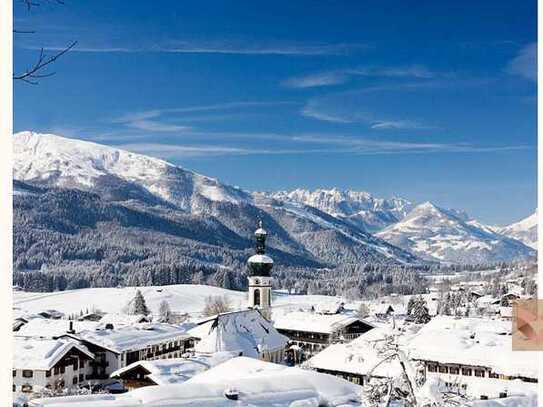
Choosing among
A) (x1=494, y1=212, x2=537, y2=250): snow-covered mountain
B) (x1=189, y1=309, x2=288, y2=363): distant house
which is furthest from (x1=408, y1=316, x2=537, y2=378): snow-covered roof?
(x1=494, y1=212, x2=537, y2=250): snow-covered mountain

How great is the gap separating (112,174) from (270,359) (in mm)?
80374

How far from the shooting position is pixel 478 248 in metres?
74.8

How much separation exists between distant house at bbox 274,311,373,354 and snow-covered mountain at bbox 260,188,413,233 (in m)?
120

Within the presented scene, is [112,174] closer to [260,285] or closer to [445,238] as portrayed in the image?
[445,238]

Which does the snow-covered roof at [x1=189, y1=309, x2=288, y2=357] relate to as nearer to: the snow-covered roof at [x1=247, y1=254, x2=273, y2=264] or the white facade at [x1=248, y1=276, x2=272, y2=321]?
the white facade at [x1=248, y1=276, x2=272, y2=321]

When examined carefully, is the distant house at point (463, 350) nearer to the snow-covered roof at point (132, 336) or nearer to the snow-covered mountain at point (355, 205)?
the snow-covered roof at point (132, 336)

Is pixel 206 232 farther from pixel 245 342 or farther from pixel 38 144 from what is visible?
pixel 245 342

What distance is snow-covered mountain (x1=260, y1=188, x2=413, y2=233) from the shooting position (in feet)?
477

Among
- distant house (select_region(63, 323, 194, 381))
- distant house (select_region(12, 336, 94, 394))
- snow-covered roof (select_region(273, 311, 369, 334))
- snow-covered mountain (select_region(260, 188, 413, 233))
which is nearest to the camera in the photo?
distant house (select_region(12, 336, 94, 394))

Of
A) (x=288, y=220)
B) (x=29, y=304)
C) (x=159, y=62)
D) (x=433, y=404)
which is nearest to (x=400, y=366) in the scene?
(x=433, y=404)

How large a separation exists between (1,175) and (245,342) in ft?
35.5

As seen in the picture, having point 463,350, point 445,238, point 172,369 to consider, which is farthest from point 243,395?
point 445,238

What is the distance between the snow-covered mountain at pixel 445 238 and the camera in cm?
7088

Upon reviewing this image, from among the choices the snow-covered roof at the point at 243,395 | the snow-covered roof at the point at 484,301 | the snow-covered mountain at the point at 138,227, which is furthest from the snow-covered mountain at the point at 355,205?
the snow-covered roof at the point at 243,395
